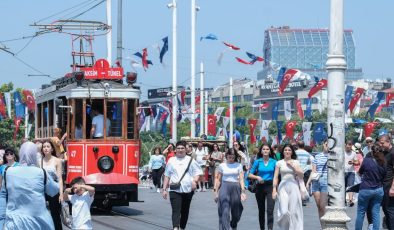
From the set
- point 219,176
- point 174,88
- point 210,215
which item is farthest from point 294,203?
point 174,88

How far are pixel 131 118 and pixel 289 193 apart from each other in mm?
8450

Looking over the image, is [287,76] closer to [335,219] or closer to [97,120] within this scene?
[97,120]

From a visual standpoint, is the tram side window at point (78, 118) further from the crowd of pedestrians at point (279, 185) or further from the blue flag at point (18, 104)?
the blue flag at point (18, 104)

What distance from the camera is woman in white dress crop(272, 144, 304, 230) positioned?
53.6 ft

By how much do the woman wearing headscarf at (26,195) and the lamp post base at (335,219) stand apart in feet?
14.9

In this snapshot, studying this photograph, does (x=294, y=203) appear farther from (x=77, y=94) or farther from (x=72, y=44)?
(x=72, y=44)

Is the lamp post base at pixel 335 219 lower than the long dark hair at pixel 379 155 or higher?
lower

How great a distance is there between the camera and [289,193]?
16.5 meters

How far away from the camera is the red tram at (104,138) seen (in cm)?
2398

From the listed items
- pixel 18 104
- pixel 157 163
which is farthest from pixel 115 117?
pixel 18 104

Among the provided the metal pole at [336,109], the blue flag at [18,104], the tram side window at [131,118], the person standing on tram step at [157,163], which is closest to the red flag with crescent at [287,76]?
the person standing on tram step at [157,163]

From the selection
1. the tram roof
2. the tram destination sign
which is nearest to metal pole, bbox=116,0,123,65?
the tram destination sign

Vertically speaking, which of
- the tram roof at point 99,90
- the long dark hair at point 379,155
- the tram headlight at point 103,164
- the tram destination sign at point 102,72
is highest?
the tram destination sign at point 102,72

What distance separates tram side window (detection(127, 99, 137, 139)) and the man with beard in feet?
28.8
